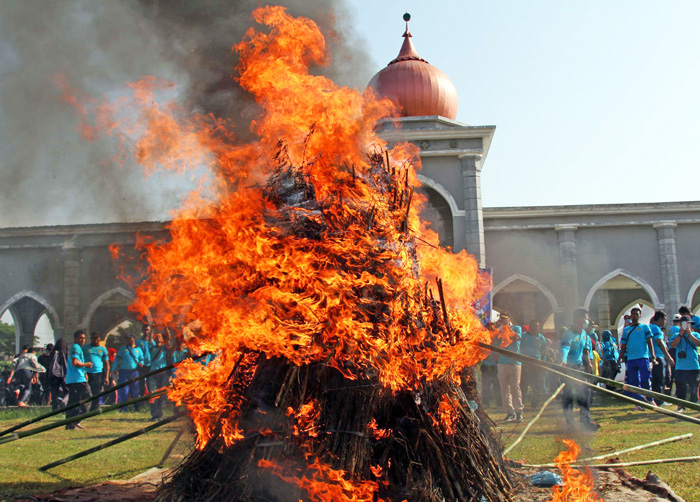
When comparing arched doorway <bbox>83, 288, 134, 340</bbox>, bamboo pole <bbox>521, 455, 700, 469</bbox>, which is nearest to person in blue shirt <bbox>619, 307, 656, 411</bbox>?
bamboo pole <bbox>521, 455, 700, 469</bbox>

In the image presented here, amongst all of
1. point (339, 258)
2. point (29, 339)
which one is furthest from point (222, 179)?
point (29, 339)

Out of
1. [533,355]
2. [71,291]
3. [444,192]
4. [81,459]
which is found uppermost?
[444,192]

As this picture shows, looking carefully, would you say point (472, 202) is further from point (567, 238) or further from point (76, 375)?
point (76, 375)

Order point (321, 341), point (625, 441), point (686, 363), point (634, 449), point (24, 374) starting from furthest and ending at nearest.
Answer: point (24, 374) < point (686, 363) < point (625, 441) < point (634, 449) < point (321, 341)

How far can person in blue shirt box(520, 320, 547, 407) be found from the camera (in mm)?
12117

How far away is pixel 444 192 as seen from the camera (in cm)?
2053

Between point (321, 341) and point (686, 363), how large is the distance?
33.4 ft

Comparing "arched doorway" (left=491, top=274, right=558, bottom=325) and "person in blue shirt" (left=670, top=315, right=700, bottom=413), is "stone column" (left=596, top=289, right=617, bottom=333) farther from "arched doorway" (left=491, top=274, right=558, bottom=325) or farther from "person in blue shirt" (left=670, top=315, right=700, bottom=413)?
"person in blue shirt" (left=670, top=315, right=700, bottom=413)

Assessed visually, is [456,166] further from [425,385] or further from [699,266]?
[425,385]

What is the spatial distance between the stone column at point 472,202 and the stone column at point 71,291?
1511cm

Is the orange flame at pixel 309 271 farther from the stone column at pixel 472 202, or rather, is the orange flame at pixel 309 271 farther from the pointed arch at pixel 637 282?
the pointed arch at pixel 637 282

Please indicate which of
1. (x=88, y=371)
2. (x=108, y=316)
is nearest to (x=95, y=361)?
(x=88, y=371)

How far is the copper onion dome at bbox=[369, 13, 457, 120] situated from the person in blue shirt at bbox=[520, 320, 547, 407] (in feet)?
36.5

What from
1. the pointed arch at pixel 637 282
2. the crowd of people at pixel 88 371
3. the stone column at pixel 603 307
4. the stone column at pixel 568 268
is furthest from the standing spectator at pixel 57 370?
the stone column at pixel 603 307
